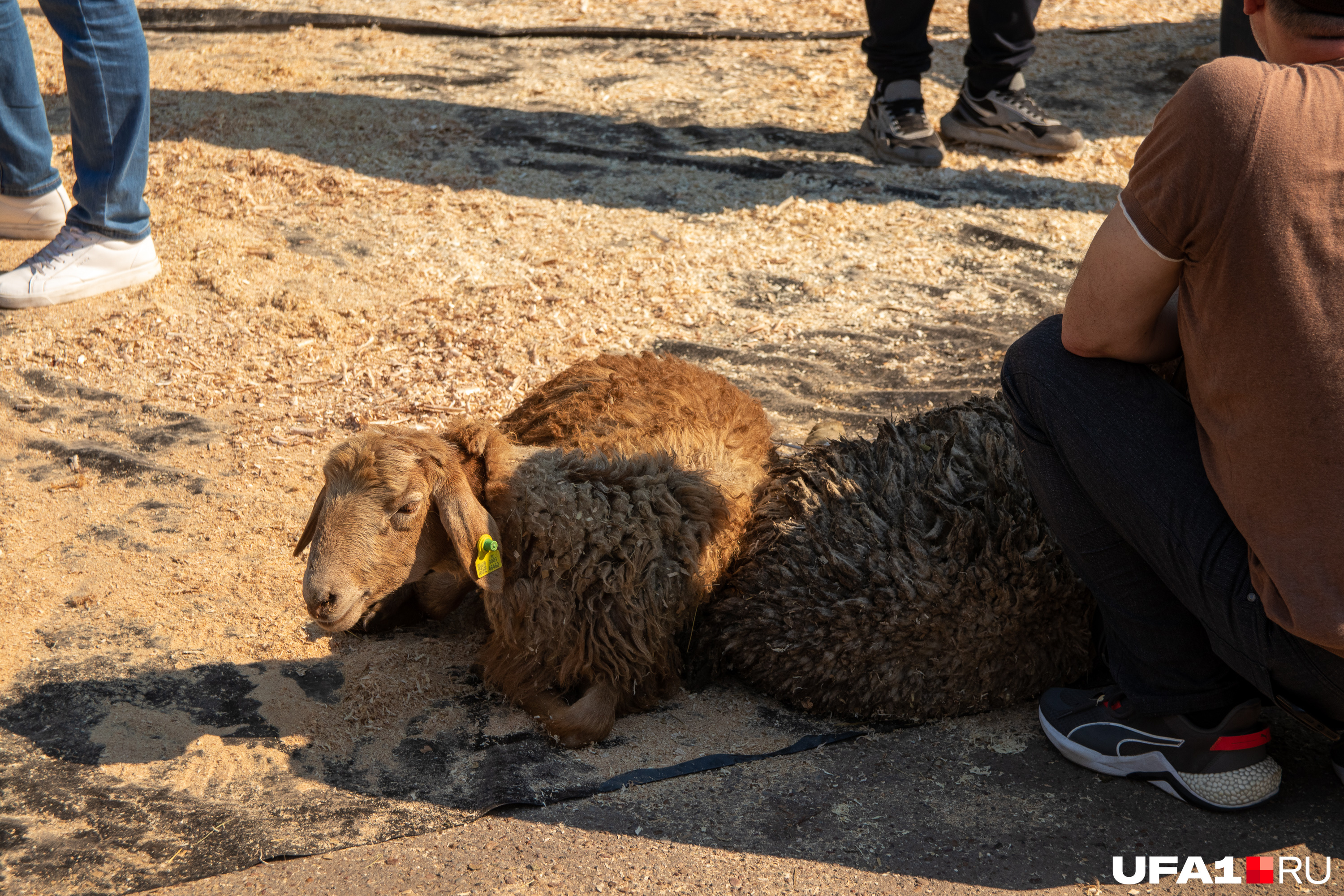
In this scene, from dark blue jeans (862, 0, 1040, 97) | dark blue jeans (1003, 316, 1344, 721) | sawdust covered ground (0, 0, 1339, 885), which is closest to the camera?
dark blue jeans (1003, 316, 1344, 721)

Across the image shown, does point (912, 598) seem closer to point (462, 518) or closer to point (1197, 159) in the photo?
point (462, 518)

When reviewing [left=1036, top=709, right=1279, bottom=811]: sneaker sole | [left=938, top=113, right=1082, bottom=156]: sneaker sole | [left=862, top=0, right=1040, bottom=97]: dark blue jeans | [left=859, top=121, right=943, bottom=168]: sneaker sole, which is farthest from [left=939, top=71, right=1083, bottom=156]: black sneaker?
[left=1036, top=709, right=1279, bottom=811]: sneaker sole

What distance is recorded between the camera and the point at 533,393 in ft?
12.6

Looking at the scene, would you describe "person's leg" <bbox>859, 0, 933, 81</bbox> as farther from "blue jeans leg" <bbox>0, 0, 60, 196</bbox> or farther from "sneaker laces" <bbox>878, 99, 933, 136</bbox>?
"blue jeans leg" <bbox>0, 0, 60, 196</bbox>

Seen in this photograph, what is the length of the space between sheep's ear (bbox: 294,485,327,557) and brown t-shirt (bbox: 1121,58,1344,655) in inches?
83.8

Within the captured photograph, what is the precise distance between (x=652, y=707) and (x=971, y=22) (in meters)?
5.49

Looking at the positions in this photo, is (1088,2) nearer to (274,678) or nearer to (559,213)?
(559,213)

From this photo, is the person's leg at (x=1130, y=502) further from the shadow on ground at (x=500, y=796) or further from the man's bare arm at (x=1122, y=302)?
the shadow on ground at (x=500, y=796)

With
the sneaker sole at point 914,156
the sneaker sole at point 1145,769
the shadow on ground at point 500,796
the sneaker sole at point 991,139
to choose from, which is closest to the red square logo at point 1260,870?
the shadow on ground at point 500,796

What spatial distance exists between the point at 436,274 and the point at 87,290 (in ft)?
5.32

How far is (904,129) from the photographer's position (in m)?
6.75

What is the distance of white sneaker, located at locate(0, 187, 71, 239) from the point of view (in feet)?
17.5

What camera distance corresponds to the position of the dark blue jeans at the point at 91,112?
15.4ft

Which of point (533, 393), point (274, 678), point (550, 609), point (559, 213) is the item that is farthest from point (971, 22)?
point (274, 678)
